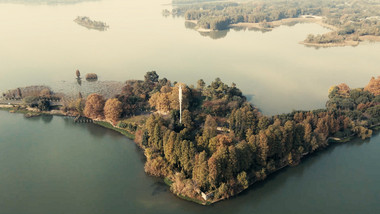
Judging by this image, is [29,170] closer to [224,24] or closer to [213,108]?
[213,108]

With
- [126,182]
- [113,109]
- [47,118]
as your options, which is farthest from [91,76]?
[126,182]

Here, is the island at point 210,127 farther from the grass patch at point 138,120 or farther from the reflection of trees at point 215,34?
the reflection of trees at point 215,34

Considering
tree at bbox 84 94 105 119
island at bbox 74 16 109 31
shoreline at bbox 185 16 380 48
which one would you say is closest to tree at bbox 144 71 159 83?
tree at bbox 84 94 105 119

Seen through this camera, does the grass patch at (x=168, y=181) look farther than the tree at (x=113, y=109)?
No

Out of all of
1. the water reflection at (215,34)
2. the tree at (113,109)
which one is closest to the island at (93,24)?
the water reflection at (215,34)

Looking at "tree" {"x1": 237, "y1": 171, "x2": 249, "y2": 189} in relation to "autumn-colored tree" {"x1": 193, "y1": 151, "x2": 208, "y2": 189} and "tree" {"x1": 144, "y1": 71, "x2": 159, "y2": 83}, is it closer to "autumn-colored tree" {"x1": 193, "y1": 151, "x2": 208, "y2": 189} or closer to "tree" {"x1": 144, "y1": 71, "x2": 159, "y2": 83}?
"autumn-colored tree" {"x1": 193, "y1": 151, "x2": 208, "y2": 189}

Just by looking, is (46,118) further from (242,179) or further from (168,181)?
(242,179)
